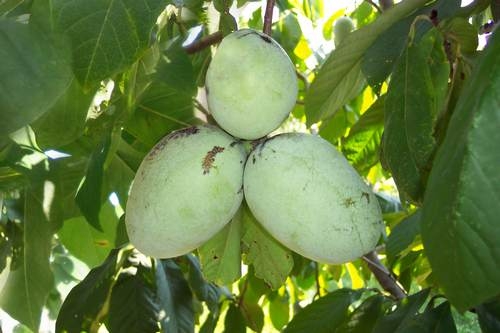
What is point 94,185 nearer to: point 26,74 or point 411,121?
point 26,74

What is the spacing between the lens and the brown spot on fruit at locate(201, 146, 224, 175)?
0.95 metres

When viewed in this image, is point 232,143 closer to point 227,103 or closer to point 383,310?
point 227,103

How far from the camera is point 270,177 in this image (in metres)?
0.94

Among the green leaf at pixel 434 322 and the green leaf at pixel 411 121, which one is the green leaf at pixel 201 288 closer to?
the green leaf at pixel 434 322

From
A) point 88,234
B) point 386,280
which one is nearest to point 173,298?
point 88,234

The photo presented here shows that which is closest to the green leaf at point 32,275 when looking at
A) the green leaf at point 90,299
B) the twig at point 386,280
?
the green leaf at point 90,299

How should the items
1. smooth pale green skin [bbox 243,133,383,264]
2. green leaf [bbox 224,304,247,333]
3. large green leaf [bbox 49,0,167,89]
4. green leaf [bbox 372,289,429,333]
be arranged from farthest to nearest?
green leaf [bbox 224,304,247,333]
green leaf [bbox 372,289,429,333]
smooth pale green skin [bbox 243,133,383,264]
large green leaf [bbox 49,0,167,89]

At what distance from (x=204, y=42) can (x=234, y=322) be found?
1.22m

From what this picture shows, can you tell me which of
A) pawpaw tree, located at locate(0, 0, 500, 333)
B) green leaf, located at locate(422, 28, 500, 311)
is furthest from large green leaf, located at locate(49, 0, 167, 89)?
green leaf, located at locate(422, 28, 500, 311)

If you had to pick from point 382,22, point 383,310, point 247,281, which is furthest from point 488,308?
point 247,281

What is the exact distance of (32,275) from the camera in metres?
1.36

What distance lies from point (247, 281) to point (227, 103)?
4.68 ft

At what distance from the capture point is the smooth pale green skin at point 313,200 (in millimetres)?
918

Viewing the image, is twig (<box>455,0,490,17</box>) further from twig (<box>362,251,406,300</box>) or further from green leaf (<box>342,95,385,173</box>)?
twig (<box>362,251,406,300</box>)
